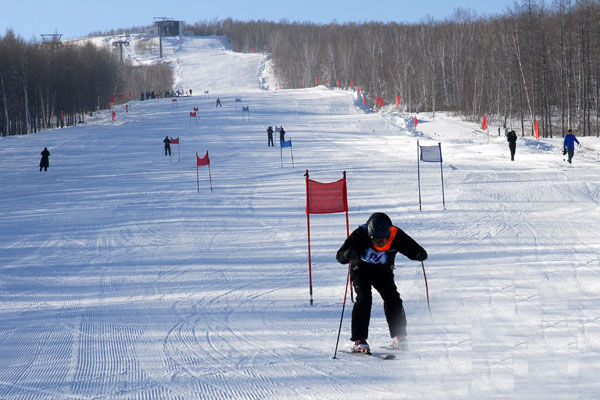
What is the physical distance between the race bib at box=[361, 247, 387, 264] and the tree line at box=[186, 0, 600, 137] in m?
39.1

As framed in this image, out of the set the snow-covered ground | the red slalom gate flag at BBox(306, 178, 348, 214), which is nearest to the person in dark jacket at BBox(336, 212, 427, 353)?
the snow-covered ground

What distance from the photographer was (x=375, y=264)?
18.8ft

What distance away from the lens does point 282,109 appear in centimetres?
6072

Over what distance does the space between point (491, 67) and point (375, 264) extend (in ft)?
192

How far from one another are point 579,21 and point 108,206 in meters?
37.8

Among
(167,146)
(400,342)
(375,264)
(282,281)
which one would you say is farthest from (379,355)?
(167,146)

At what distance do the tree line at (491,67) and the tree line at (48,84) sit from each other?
3724 centimetres

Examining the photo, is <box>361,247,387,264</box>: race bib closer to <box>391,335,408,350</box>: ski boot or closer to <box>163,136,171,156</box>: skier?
<box>391,335,408,350</box>: ski boot

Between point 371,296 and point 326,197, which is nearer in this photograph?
point 371,296

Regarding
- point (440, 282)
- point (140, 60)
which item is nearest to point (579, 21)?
point (440, 282)

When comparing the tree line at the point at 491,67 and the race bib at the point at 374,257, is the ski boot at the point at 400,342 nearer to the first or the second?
the race bib at the point at 374,257

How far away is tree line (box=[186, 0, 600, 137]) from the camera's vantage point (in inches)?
1780

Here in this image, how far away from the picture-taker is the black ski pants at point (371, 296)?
227 inches

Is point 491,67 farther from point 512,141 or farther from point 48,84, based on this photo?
point 48,84
